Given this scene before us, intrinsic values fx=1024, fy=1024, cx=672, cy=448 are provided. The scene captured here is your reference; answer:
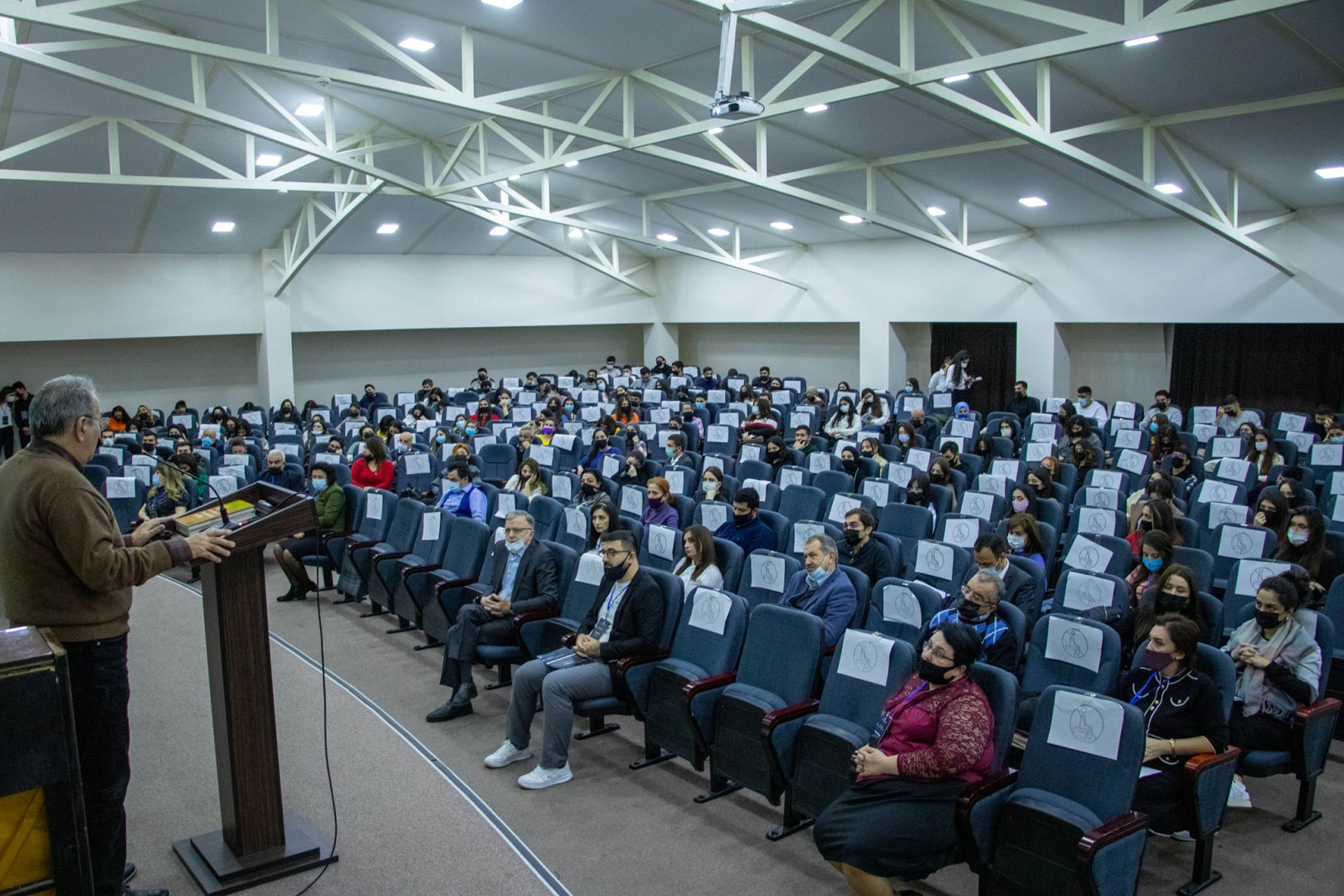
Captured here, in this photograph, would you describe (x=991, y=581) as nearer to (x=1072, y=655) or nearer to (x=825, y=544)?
(x=1072, y=655)

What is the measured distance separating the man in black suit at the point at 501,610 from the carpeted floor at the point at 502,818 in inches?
6.0

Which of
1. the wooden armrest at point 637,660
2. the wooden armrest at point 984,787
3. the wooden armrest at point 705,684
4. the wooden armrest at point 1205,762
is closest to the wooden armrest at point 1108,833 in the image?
the wooden armrest at point 984,787

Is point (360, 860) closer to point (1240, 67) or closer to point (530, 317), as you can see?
point (1240, 67)

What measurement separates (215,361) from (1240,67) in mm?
16420

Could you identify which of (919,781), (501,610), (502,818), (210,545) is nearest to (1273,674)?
(919,781)

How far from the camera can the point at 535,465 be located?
8438mm

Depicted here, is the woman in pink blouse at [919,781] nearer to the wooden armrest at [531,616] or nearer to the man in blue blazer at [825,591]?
the man in blue blazer at [825,591]

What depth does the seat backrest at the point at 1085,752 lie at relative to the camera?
3.39 meters

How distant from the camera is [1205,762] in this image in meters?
3.63

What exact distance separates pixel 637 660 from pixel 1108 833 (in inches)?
89.3

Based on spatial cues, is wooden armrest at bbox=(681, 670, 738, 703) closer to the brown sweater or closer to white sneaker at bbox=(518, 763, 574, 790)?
white sneaker at bbox=(518, 763, 574, 790)

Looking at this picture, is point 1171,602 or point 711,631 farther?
point 711,631

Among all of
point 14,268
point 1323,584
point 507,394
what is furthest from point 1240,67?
point 14,268

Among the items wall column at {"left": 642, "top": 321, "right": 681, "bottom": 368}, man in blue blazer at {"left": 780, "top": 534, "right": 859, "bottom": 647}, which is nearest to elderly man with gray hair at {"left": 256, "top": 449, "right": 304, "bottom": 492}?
man in blue blazer at {"left": 780, "top": 534, "right": 859, "bottom": 647}
